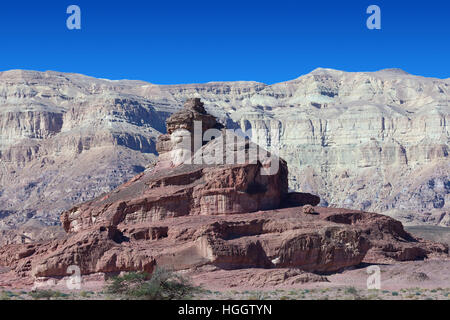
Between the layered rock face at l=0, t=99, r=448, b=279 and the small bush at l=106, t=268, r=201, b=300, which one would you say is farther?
the layered rock face at l=0, t=99, r=448, b=279

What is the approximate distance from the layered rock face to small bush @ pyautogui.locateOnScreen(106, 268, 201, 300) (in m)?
5.55

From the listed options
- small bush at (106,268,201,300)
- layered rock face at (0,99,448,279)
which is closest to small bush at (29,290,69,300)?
small bush at (106,268,201,300)

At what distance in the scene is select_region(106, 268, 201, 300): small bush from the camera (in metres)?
35.2

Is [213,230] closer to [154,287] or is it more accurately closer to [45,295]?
[154,287]

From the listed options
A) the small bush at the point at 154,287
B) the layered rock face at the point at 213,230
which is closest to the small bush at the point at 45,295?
the small bush at the point at 154,287

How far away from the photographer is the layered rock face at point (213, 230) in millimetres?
45250

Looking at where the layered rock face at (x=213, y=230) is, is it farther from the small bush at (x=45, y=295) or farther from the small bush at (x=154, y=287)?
the small bush at (x=45, y=295)

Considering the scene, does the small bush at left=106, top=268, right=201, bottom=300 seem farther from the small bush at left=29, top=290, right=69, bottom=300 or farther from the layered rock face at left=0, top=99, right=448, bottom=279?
the layered rock face at left=0, top=99, right=448, bottom=279

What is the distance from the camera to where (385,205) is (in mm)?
183875

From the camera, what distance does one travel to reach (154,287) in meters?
35.4

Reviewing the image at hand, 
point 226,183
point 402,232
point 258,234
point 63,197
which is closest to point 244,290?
point 258,234

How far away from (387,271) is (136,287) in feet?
56.2

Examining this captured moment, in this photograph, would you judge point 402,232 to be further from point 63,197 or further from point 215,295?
point 63,197

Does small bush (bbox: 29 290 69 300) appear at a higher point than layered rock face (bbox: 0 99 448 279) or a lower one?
lower
